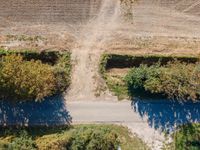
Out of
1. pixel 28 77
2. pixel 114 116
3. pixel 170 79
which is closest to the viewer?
pixel 28 77

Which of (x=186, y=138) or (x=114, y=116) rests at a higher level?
(x=114, y=116)

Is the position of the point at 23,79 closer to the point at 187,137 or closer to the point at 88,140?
the point at 88,140

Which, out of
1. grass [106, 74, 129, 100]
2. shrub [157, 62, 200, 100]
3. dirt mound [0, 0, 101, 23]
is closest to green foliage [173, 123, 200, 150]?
shrub [157, 62, 200, 100]

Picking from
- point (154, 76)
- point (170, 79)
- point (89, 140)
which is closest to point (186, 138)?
point (170, 79)

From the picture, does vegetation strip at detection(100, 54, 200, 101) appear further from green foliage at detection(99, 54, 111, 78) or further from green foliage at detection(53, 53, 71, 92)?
green foliage at detection(53, 53, 71, 92)

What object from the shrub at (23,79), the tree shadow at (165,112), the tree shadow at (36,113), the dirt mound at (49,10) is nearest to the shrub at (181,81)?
the tree shadow at (165,112)

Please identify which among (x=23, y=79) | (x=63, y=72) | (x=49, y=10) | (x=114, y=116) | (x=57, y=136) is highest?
(x=49, y=10)

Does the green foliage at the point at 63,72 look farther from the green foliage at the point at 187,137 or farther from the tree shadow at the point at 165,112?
the green foliage at the point at 187,137
